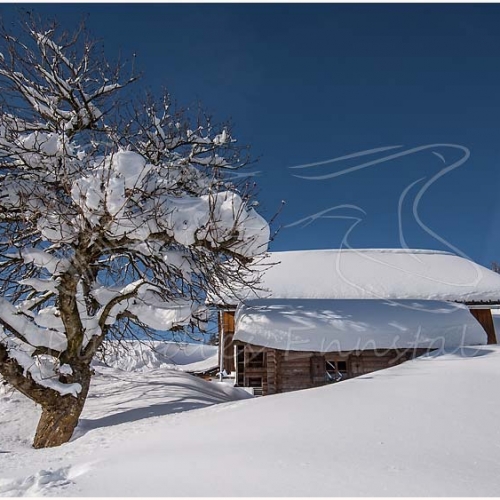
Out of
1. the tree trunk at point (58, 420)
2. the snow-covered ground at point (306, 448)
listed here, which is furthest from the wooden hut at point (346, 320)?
the tree trunk at point (58, 420)

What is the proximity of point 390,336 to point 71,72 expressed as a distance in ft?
38.4

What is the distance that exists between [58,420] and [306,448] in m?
5.22

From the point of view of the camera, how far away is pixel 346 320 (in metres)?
13.4

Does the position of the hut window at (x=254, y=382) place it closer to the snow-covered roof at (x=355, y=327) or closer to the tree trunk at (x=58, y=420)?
the snow-covered roof at (x=355, y=327)

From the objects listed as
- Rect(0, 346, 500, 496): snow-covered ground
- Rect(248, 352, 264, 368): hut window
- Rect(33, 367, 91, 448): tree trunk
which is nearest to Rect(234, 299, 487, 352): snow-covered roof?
Rect(248, 352, 264, 368): hut window

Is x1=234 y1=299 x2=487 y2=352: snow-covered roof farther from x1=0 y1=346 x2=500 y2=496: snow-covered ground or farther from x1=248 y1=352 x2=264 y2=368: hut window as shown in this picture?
x1=0 y1=346 x2=500 y2=496: snow-covered ground

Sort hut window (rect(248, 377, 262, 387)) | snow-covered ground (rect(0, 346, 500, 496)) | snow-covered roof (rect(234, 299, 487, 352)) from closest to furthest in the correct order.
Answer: snow-covered ground (rect(0, 346, 500, 496)), snow-covered roof (rect(234, 299, 487, 352)), hut window (rect(248, 377, 262, 387))

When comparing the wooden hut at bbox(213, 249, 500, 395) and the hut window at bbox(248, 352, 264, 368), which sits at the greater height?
the wooden hut at bbox(213, 249, 500, 395)

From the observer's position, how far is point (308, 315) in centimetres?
1373

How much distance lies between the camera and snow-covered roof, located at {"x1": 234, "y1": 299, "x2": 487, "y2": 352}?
12531mm

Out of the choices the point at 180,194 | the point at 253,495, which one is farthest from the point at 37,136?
the point at 253,495

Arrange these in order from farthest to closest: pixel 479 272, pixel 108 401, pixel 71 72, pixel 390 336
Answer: pixel 479 272 → pixel 390 336 → pixel 108 401 → pixel 71 72

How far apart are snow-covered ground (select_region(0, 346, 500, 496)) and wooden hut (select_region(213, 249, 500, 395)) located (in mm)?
4533

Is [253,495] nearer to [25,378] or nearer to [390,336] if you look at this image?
[25,378]
